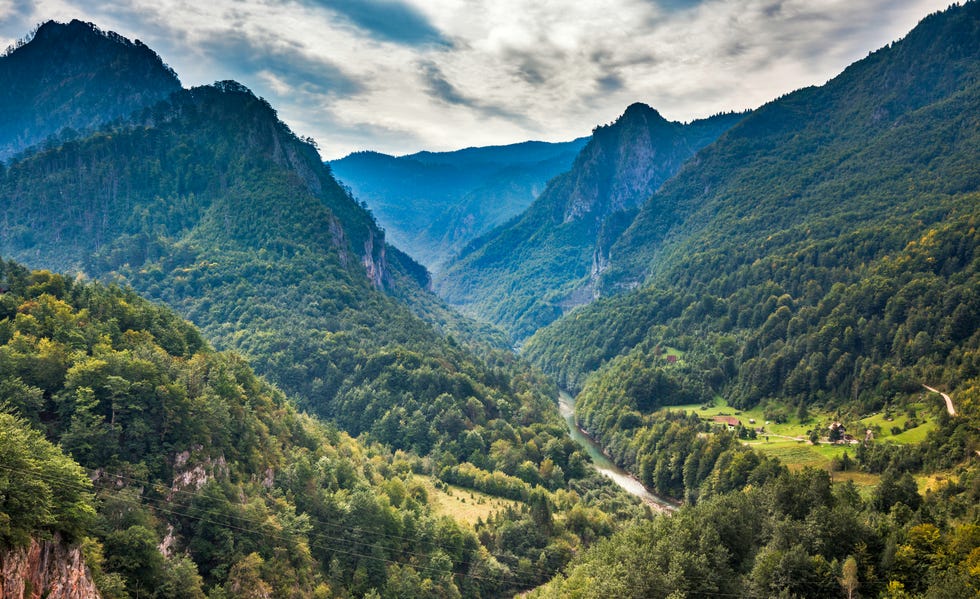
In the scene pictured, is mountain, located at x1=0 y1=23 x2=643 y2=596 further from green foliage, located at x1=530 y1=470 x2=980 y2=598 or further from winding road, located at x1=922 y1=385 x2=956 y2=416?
winding road, located at x1=922 y1=385 x2=956 y2=416

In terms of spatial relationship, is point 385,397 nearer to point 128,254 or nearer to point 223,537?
point 223,537

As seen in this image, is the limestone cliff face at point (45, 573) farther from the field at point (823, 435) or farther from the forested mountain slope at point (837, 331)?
the forested mountain slope at point (837, 331)

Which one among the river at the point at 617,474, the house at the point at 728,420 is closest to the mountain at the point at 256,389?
the river at the point at 617,474

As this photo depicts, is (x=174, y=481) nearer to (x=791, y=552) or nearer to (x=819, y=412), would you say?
(x=791, y=552)

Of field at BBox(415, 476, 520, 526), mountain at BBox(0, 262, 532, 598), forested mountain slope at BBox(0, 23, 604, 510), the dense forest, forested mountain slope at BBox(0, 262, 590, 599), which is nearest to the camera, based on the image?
mountain at BBox(0, 262, 532, 598)

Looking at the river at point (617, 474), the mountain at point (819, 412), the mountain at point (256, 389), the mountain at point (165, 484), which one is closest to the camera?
the mountain at point (165, 484)

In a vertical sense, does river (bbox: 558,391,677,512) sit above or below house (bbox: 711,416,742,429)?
below

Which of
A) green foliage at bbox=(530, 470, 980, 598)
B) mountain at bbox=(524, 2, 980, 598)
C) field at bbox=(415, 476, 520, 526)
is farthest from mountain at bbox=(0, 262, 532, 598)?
mountain at bbox=(524, 2, 980, 598)

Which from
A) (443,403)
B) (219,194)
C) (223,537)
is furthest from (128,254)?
(223,537)
